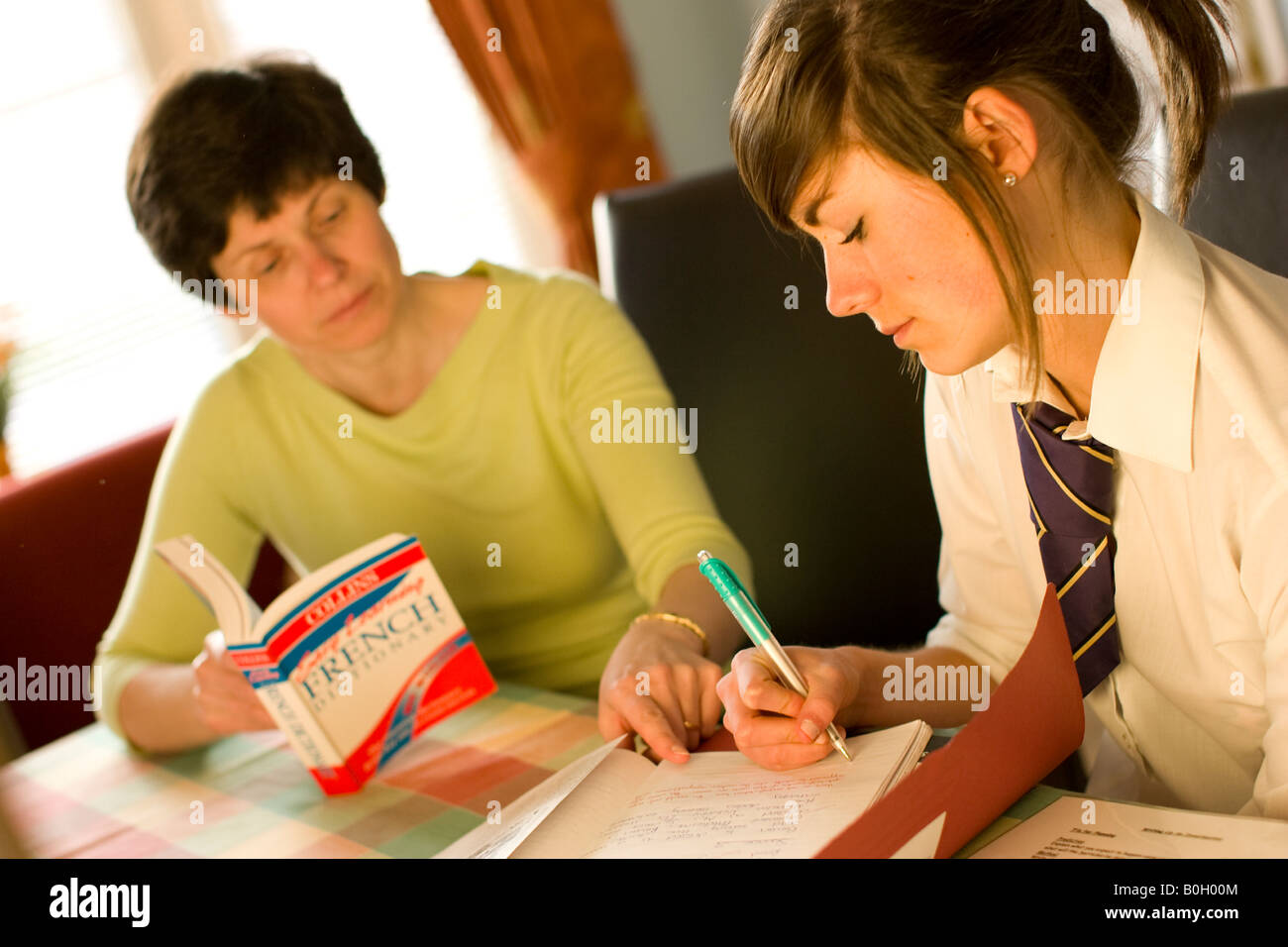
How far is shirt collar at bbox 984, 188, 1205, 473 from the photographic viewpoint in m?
0.74

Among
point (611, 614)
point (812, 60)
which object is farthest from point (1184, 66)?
point (611, 614)

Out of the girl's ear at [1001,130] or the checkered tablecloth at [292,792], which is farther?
the checkered tablecloth at [292,792]

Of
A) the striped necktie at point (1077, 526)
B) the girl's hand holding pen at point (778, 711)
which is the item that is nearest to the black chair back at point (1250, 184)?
the striped necktie at point (1077, 526)

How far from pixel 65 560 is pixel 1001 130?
1559 mm

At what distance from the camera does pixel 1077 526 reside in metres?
0.83

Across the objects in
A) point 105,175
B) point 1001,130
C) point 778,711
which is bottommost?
point 778,711

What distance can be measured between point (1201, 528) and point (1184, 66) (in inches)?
A: 12.1

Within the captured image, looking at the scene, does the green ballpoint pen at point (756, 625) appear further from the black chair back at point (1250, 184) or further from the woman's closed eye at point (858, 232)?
the black chair back at point (1250, 184)

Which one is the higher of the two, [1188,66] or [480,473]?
[1188,66]

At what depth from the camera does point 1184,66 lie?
783 millimetres

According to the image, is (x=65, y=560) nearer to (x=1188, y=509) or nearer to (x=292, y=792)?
(x=292, y=792)

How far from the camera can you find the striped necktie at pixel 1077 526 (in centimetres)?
82

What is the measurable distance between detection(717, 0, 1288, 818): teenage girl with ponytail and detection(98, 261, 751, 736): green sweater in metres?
0.57

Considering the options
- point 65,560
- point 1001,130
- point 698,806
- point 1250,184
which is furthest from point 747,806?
point 65,560
